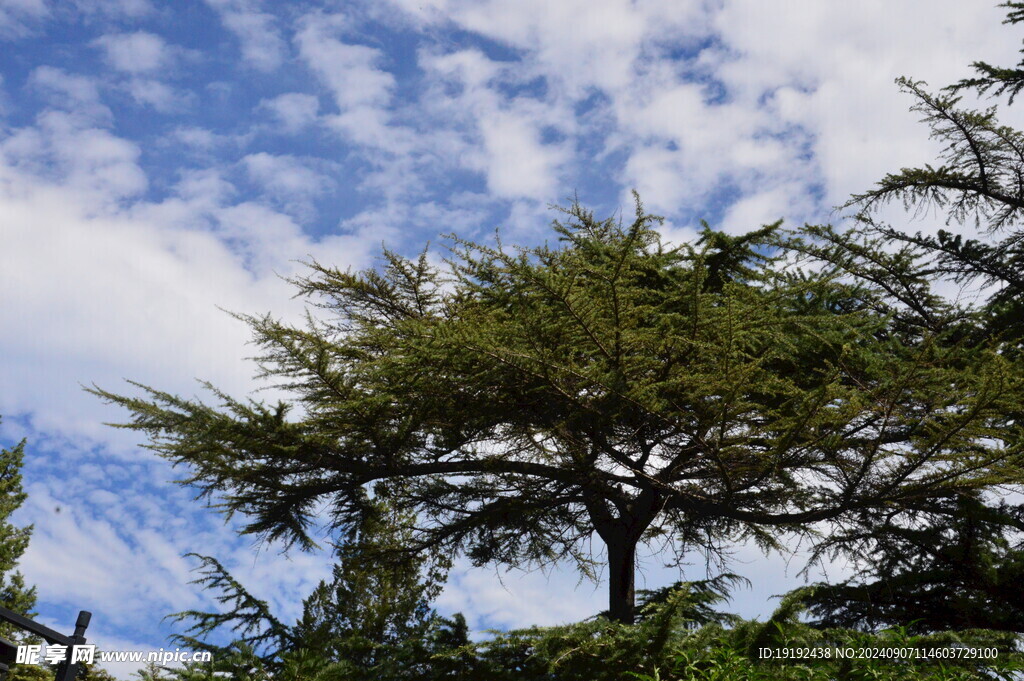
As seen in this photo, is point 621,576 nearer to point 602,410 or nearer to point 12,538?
point 602,410

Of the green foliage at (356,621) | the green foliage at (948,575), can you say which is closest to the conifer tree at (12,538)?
the green foliage at (356,621)

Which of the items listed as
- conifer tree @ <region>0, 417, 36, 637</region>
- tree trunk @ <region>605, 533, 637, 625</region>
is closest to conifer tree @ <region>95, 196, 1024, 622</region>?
tree trunk @ <region>605, 533, 637, 625</region>

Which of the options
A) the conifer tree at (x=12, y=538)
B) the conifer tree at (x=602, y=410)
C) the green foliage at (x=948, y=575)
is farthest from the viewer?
the conifer tree at (x=12, y=538)

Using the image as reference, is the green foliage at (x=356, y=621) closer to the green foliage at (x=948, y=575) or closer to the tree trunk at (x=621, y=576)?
the tree trunk at (x=621, y=576)

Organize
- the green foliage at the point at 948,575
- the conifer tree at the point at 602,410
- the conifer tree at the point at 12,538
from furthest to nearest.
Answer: the conifer tree at the point at 12,538 < the green foliage at the point at 948,575 < the conifer tree at the point at 602,410

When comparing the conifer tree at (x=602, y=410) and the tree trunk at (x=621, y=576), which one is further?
the tree trunk at (x=621, y=576)

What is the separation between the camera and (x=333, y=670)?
9.83m

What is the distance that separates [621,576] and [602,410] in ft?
13.7

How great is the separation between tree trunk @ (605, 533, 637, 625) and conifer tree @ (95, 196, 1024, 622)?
0.13ft

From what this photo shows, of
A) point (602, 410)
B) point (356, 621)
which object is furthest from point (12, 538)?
point (602, 410)

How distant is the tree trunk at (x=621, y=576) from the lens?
38.6 feet

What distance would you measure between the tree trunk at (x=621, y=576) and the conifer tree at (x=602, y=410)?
4cm

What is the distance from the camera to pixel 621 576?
1184 centimetres

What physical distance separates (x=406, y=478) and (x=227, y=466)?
108 inches
